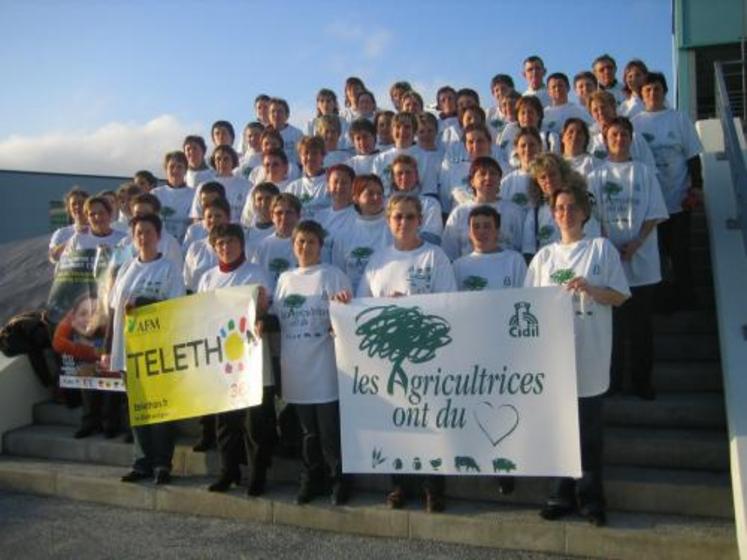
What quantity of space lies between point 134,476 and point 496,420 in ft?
9.39

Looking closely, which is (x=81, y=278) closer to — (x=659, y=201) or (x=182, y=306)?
(x=182, y=306)

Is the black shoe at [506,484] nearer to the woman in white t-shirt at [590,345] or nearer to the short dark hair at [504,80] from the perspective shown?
the woman in white t-shirt at [590,345]

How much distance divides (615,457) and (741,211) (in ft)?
7.18

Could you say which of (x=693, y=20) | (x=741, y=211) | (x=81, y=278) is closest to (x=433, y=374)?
(x=741, y=211)

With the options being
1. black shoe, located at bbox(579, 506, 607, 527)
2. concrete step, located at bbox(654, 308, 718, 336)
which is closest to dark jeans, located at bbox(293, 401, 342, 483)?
black shoe, located at bbox(579, 506, 607, 527)

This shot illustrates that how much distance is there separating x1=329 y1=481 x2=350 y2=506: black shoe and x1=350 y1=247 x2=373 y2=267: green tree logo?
5.30 ft

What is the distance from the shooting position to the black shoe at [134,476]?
531 cm

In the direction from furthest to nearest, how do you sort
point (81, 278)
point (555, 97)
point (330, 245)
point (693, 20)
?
point (693, 20), point (555, 97), point (81, 278), point (330, 245)

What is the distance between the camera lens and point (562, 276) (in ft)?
13.8

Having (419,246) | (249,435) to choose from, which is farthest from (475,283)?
(249,435)

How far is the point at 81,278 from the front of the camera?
6.42 meters

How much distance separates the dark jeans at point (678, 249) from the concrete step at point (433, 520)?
2.46m

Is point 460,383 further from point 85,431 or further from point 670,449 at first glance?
point 85,431

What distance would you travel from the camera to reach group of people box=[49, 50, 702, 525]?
432 cm
